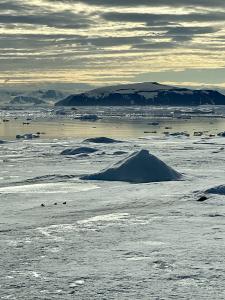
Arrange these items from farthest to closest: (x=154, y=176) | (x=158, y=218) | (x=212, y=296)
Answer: (x=154, y=176) → (x=158, y=218) → (x=212, y=296)

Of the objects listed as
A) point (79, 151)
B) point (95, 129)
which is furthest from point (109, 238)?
point (95, 129)

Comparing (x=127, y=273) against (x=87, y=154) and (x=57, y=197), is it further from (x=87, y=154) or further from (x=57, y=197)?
(x=87, y=154)

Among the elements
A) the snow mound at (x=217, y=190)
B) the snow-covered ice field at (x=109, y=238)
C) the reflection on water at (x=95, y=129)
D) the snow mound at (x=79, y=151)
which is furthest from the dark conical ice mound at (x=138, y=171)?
the reflection on water at (x=95, y=129)

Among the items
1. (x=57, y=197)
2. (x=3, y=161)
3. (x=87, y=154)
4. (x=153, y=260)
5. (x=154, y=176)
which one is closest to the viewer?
(x=153, y=260)

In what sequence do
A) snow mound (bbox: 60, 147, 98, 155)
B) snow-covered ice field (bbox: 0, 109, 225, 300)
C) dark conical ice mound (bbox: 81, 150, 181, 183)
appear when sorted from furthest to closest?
snow mound (bbox: 60, 147, 98, 155) < dark conical ice mound (bbox: 81, 150, 181, 183) < snow-covered ice field (bbox: 0, 109, 225, 300)

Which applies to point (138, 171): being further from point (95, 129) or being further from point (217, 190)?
point (95, 129)

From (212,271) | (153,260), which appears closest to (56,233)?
(153,260)

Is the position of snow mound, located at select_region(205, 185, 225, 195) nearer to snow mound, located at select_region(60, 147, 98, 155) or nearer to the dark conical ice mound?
the dark conical ice mound

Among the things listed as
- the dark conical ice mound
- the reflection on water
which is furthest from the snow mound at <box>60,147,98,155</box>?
the reflection on water
